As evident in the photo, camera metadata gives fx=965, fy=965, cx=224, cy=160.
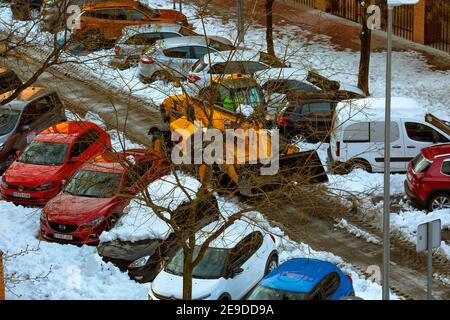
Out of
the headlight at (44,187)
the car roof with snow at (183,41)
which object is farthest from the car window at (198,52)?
the headlight at (44,187)

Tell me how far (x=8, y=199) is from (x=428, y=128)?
30.3 ft

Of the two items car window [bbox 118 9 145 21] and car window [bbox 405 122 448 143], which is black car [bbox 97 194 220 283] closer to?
car window [bbox 405 122 448 143]

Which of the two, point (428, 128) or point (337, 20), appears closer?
point (428, 128)

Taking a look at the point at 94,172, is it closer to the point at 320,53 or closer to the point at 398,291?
the point at 398,291

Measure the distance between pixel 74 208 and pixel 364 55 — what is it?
1066 centimetres

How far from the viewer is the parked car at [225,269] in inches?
594

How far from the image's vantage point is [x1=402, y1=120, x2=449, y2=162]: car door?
69.2ft

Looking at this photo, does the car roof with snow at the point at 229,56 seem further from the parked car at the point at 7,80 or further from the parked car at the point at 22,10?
the parked car at the point at 7,80

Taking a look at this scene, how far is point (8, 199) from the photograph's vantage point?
67.8 ft

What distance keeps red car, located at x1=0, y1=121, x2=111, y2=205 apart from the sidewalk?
8611 mm

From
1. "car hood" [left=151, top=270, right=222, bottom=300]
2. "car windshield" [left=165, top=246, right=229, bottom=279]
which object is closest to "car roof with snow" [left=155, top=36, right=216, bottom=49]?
"car windshield" [left=165, top=246, right=229, bottom=279]
